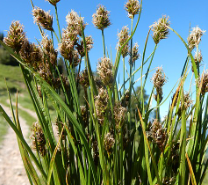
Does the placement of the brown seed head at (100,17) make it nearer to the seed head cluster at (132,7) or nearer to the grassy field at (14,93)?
the seed head cluster at (132,7)

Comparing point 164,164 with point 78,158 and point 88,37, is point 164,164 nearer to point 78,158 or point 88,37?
point 78,158

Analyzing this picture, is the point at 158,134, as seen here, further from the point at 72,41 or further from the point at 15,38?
the point at 15,38

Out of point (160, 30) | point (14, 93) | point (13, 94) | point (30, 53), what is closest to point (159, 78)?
point (160, 30)

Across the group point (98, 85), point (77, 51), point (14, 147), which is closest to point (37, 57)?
point (77, 51)

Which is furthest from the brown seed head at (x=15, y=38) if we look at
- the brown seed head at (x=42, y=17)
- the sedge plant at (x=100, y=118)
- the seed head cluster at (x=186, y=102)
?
the seed head cluster at (x=186, y=102)

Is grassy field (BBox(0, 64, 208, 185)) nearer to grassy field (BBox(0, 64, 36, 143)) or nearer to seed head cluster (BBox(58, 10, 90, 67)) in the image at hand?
grassy field (BBox(0, 64, 36, 143))

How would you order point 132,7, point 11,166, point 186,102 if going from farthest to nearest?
point 11,166
point 132,7
point 186,102
